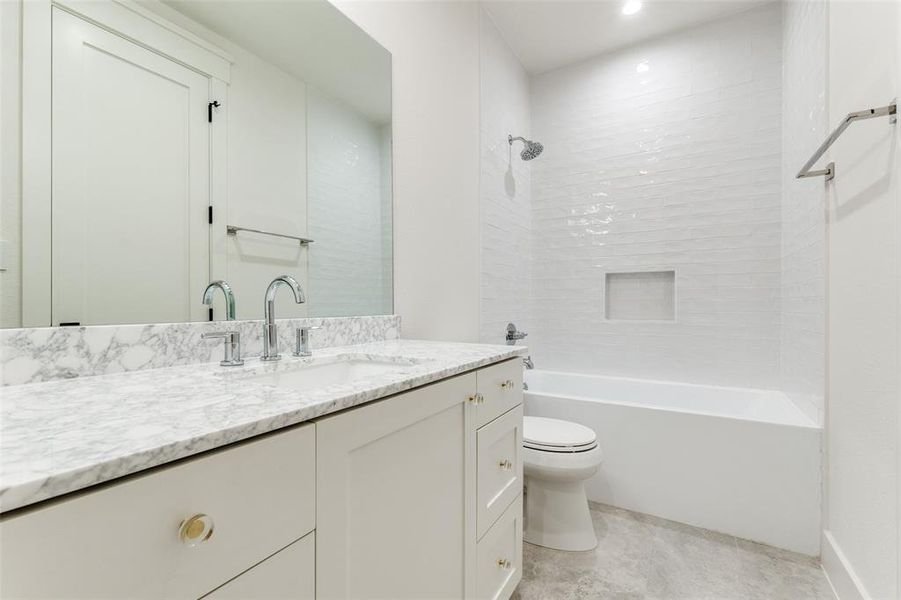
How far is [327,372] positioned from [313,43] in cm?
106

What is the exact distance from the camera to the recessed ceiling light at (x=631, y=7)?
2279 millimetres

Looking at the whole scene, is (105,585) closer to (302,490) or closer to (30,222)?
(302,490)

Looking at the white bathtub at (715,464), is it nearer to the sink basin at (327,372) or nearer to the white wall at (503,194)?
the white wall at (503,194)

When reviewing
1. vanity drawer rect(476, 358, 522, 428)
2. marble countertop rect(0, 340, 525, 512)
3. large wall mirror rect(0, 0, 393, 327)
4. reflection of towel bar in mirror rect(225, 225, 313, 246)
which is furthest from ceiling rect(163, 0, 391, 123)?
vanity drawer rect(476, 358, 522, 428)

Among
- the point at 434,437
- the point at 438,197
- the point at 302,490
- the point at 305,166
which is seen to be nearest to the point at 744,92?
the point at 438,197

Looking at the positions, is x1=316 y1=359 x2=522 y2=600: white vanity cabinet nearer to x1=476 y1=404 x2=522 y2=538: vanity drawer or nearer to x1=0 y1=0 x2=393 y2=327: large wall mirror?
x1=476 y1=404 x2=522 y2=538: vanity drawer

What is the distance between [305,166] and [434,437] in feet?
3.09

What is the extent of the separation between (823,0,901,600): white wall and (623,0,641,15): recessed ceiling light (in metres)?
1.05

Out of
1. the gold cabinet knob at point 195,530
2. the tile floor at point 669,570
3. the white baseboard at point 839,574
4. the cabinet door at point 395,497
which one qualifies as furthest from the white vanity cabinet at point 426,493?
the white baseboard at point 839,574

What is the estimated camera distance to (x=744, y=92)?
7.87 feet

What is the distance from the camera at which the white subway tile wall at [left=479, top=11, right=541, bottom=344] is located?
2.42 metres

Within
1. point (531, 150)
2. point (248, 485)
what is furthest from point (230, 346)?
point (531, 150)

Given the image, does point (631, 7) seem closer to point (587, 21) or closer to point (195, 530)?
point (587, 21)

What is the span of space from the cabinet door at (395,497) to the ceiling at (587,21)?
92.3 inches
